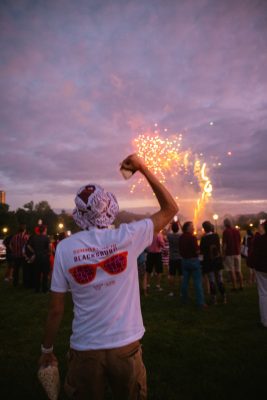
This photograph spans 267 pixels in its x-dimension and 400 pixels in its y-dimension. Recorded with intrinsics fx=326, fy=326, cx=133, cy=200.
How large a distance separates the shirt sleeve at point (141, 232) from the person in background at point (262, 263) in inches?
208

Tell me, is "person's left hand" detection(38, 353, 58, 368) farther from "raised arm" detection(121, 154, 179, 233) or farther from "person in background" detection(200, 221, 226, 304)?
"person in background" detection(200, 221, 226, 304)

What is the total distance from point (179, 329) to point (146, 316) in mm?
1254

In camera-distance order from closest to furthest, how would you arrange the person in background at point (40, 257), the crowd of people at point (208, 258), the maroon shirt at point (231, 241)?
the crowd of people at point (208, 258) < the maroon shirt at point (231, 241) < the person in background at point (40, 257)

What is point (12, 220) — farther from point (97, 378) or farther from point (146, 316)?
point (97, 378)

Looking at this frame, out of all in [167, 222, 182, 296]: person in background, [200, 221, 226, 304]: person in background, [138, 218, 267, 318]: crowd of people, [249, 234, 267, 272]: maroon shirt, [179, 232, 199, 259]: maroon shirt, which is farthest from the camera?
[167, 222, 182, 296]: person in background

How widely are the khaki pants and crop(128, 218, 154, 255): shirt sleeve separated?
28.3 inches

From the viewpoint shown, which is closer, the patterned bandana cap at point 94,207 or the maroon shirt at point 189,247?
the patterned bandana cap at point 94,207

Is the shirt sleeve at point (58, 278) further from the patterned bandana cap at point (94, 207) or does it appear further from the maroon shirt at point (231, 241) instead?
the maroon shirt at point (231, 241)

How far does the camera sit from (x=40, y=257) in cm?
1210

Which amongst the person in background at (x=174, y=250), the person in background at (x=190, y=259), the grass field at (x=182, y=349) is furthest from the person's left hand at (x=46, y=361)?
the person in background at (x=174, y=250)

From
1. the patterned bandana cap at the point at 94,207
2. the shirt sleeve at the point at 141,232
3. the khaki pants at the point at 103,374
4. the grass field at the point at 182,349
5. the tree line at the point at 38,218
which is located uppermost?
the tree line at the point at 38,218

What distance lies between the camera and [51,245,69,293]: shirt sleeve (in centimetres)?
239

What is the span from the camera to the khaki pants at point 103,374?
2277mm

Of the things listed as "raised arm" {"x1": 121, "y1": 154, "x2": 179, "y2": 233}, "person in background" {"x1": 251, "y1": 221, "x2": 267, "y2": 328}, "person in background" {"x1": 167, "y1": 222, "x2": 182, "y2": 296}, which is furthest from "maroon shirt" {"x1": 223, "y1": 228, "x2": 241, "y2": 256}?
"raised arm" {"x1": 121, "y1": 154, "x2": 179, "y2": 233}
